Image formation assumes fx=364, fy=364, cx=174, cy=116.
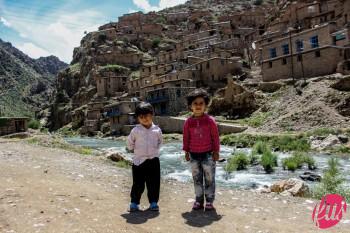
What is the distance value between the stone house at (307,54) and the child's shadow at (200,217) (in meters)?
35.2

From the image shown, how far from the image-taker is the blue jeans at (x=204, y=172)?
6.71m

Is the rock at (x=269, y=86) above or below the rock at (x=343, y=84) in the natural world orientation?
above

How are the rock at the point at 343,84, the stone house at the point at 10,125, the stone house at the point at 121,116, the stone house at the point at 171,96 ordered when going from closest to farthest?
the rock at the point at 343,84, the stone house at the point at 10,125, the stone house at the point at 171,96, the stone house at the point at 121,116

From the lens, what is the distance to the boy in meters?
6.68

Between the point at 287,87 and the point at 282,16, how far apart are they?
84.1 ft

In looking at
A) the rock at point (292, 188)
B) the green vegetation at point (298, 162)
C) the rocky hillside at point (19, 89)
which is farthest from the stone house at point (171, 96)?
the rocky hillside at point (19, 89)

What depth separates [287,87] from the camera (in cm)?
3969

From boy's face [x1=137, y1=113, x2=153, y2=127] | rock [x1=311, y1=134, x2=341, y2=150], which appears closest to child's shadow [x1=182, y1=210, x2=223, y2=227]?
boy's face [x1=137, y1=113, x2=153, y2=127]

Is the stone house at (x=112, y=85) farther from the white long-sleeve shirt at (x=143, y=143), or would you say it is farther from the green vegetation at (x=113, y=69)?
the white long-sleeve shirt at (x=143, y=143)

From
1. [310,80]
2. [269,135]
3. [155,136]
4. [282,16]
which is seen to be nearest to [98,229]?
[155,136]

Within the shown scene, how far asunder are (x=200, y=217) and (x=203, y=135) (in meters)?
1.46

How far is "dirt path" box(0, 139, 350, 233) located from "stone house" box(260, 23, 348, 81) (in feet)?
109

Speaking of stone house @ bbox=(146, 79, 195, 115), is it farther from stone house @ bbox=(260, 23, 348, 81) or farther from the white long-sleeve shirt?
the white long-sleeve shirt

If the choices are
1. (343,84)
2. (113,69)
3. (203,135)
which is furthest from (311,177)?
(113,69)
